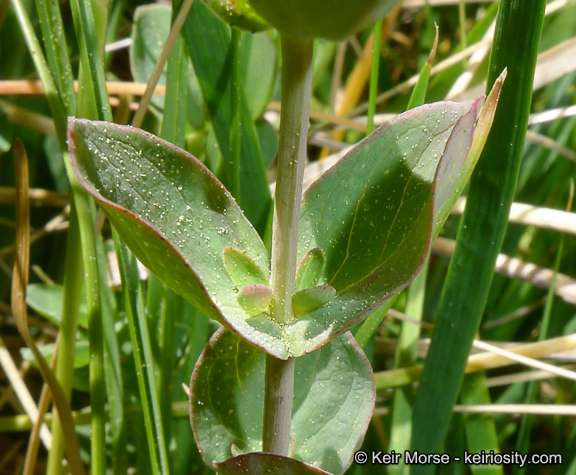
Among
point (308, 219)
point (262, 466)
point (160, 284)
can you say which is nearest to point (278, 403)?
point (262, 466)

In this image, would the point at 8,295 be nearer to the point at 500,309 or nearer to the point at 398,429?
the point at 398,429

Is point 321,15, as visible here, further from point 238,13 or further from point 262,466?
point 262,466

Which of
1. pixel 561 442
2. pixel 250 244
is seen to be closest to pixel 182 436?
pixel 250 244

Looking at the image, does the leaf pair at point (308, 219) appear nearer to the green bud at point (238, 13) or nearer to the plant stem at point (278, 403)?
the plant stem at point (278, 403)

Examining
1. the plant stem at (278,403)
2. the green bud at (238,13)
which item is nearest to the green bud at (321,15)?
the green bud at (238,13)

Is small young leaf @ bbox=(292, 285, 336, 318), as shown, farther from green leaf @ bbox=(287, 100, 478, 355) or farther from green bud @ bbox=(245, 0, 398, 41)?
green bud @ bbox=(245, 0, 398, 41)

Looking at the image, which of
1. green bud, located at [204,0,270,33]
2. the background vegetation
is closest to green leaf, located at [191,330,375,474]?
the background vegetation
